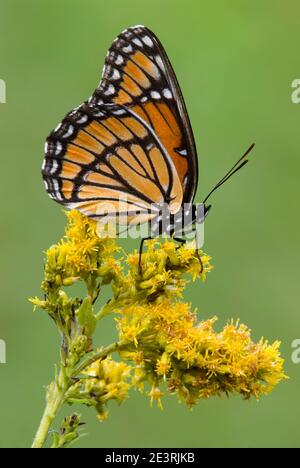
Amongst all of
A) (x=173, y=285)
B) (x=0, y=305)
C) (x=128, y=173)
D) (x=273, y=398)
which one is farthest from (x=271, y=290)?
(x=173, y=285)

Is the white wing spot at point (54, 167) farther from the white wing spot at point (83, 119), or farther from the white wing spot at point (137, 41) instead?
the white wing spot at point (137, 41)

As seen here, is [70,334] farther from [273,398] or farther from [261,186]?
[261,186]

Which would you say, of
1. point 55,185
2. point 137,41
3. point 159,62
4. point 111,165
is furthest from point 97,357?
point 137,41

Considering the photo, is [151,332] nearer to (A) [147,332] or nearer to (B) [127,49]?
(A) [147,332]

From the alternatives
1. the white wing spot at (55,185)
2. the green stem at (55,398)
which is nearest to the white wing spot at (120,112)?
the white wing spot at (55,185)

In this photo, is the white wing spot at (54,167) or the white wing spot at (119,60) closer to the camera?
the white wing spot at (54,167)

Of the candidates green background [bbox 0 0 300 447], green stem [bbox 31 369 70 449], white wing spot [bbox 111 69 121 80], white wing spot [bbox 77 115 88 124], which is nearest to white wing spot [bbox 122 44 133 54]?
white wing spot [bbox 111 69 121 80]
